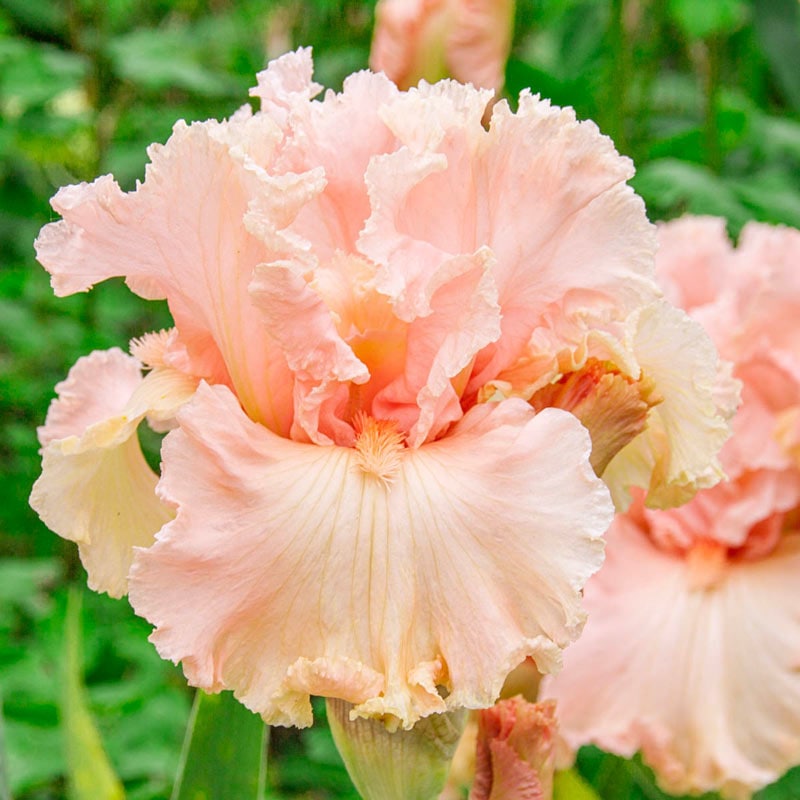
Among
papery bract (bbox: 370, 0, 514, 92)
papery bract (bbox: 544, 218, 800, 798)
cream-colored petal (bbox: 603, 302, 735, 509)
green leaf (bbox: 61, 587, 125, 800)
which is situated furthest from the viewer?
papery bract (bbox: 370, 0, 514, 92)

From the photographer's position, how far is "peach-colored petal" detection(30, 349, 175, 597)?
0.64 metres

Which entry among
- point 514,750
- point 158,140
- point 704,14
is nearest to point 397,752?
point 514,750

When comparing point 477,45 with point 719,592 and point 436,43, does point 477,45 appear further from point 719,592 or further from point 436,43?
point 719,592

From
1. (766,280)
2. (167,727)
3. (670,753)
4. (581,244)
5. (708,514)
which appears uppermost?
(581,244)

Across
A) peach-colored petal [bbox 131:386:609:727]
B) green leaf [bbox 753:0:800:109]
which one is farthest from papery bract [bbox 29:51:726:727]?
green leaf [bbox 753:0:800:109]

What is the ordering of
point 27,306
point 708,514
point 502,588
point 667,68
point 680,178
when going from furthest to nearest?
point 667,68 → point 27,306 → point 680,178 → point 708,514 → point 502,588

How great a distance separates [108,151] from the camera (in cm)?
190

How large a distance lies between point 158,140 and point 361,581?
1.34 meters

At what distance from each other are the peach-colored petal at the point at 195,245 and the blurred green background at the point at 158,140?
294 mm

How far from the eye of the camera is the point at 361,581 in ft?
1.86

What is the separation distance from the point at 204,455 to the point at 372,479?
8cm

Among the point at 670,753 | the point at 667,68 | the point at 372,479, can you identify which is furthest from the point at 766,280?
the point at 667,68

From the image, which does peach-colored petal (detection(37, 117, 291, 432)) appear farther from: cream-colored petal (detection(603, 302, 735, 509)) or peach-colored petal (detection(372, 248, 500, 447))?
cream-colored petal (detection(603, 302, 735, 509))

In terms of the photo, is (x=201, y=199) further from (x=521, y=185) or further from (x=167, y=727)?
(x=167, y=727)
